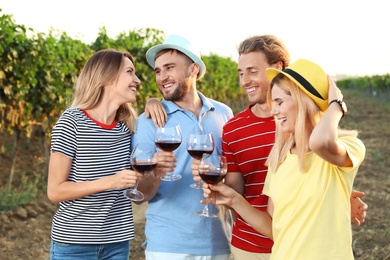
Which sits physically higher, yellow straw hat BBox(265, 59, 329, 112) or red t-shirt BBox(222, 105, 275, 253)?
yellow straw hat BBox(265, 59, 329, 112)

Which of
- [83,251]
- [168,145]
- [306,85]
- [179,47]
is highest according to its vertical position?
[179,47]

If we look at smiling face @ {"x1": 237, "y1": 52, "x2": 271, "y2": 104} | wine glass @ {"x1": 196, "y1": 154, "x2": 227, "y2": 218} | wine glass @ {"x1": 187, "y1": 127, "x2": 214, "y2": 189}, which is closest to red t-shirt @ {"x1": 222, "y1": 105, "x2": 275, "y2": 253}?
smiling face @ {"x1": 237, "y1": 52, "x2": 271, "y2": 104}

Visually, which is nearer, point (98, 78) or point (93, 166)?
point (93, 166)

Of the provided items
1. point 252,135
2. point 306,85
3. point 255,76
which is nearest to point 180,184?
point 252,135

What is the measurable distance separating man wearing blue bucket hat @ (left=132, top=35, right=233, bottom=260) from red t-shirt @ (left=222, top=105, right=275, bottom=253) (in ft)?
0.53

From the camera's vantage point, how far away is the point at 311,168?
259cm

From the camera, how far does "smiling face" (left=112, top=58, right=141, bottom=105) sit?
3346mm

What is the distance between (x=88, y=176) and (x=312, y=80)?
129cm

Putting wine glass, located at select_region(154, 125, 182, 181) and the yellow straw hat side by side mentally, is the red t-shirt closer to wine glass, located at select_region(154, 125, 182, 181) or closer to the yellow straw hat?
wine glass, located at select_region(154, 125, 182, 181)

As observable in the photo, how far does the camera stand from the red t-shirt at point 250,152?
10.4 ft

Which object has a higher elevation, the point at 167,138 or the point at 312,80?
the point at 312,80

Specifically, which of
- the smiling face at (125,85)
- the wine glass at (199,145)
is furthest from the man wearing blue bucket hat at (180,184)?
the wine glass at (199,145)

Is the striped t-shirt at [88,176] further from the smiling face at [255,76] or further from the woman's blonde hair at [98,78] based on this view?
the smiling face at [255,76]

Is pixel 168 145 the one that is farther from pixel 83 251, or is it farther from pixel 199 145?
pixel 83 251
